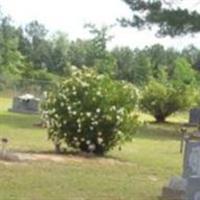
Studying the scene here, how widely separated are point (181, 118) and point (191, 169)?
119 feet

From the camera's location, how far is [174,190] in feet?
34.4

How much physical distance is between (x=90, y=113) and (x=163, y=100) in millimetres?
20660

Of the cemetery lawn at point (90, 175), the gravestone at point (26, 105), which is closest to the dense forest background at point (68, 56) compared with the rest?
the gravestone at point (26, 105)

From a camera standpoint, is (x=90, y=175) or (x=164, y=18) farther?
(x=164, y=18)

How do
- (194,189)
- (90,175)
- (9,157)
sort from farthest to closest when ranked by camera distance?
(9,157), (90,175), (194,189)

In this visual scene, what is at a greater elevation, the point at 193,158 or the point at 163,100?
the point at 163,100

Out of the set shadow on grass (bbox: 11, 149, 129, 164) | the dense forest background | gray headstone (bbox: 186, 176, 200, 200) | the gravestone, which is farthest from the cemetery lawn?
the dense forest background

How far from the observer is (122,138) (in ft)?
54.6

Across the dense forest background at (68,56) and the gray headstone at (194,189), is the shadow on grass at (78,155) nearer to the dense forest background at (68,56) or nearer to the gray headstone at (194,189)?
the gray headstone at (194,189)

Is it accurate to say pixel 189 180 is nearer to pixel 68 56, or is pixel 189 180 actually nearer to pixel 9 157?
pixel 9 157

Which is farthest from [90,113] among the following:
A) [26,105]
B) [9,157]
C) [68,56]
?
[68,56]

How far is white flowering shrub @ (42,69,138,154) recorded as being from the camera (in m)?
16.4

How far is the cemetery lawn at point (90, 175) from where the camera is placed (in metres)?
10.8

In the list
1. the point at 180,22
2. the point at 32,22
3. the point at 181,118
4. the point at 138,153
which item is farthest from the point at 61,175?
the point at 32,22
